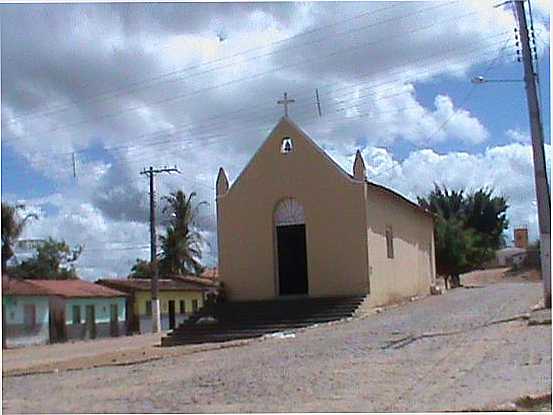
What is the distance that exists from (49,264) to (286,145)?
7.27m

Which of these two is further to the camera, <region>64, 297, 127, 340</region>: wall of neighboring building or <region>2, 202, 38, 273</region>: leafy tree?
<region>64, 297, 127, 340</region>: wall of neighboring building

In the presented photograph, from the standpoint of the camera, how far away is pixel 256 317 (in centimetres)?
2477

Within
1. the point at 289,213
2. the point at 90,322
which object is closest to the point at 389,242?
the point at 289,213

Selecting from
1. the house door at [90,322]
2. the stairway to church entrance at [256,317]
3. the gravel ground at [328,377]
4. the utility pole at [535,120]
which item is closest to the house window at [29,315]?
the stairway to church entrance at [256,317]

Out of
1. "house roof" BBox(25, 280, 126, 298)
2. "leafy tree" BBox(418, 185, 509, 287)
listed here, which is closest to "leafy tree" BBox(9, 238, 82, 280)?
"house roof" BBox(25, 280, 126, 298)

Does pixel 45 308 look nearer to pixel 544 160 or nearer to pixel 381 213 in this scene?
pixel 381 213

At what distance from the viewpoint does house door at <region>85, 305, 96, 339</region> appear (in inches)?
1091

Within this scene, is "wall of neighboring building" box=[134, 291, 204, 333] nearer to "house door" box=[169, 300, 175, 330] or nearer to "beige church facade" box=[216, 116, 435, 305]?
"house door" box=[169, 300, 175, 330]

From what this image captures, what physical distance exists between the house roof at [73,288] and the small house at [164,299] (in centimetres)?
169

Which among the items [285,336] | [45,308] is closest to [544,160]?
[285,336]

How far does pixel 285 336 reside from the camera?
20.7 m

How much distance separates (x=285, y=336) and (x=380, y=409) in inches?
370

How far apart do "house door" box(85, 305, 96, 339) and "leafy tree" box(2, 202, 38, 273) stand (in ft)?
29.2

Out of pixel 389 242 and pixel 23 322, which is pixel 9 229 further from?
pixel 389 242
